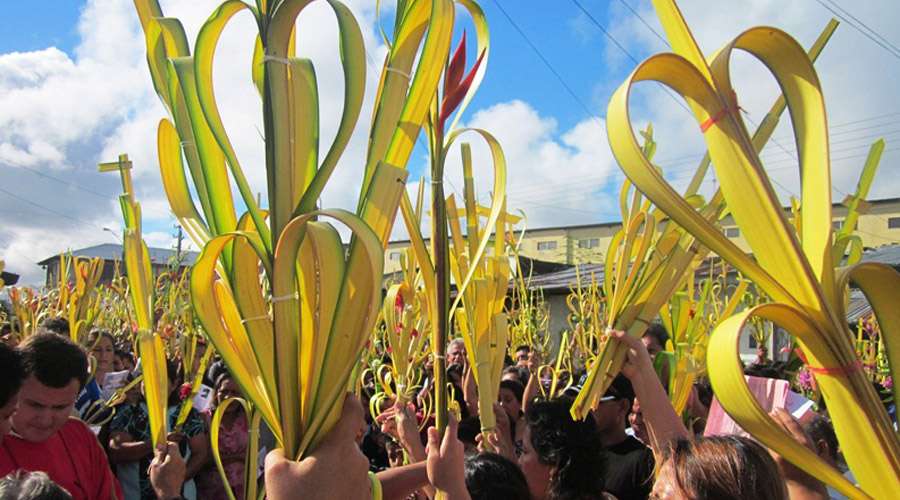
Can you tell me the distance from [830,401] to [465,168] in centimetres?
139

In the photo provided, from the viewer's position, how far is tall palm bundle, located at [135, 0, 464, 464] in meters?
1.11

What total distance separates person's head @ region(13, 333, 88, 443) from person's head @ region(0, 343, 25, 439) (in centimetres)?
14

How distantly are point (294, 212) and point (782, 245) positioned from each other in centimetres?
76

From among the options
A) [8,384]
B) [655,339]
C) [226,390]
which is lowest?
[226,390]

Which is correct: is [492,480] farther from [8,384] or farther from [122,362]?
[122,362]

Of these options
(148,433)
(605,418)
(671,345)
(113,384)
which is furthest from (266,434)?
(113,384)

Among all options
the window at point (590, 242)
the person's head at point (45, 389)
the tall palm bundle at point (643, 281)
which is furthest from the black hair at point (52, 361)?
the window at point (590, 242)

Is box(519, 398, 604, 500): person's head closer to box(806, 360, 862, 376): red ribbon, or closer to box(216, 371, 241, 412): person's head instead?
box(806, 360, 862, 376): red ribbon

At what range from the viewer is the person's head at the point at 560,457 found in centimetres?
242

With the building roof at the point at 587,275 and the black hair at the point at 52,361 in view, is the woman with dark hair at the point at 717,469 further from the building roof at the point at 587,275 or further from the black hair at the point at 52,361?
the building roof at the point at 587,275

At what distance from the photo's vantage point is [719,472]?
1.55m

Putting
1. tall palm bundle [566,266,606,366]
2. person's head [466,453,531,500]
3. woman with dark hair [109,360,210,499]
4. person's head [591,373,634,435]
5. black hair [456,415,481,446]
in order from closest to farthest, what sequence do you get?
person's head [466,453,531,500] < person's head [591,373,634,435] < woman with dark hair [109,360,210,499] < black hair [456,415,481,446] < tall palm bundle [566,266,606,366]

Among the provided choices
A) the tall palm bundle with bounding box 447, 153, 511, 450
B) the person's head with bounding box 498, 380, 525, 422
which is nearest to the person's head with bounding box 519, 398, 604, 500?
the tall palm bundle with bounding box 447, 153, 511, 450

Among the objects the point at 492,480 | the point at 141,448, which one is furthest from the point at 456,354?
the point at 492,480
